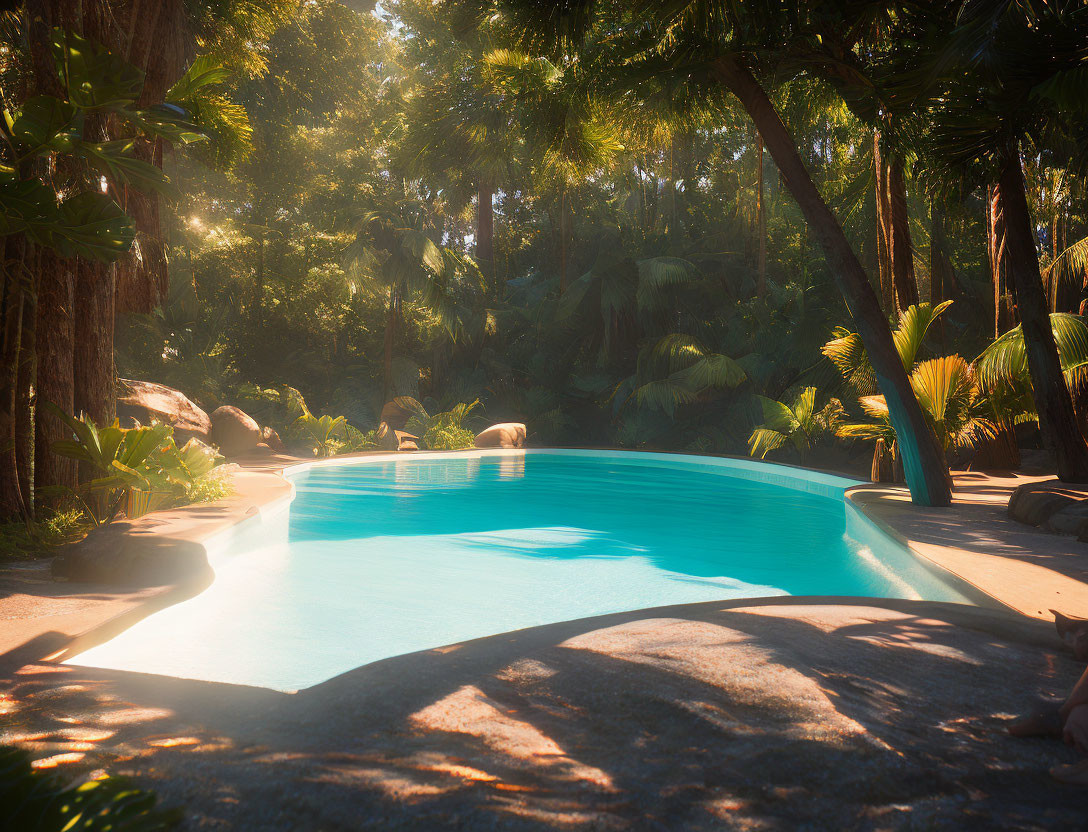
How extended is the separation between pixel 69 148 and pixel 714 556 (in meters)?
7.29

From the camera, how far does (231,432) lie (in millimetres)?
15383

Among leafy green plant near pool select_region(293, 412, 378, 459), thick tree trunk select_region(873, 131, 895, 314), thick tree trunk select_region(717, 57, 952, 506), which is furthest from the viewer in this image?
leafy green plant near pool select_region(293, 412, 378, 459)

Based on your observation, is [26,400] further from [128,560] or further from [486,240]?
[486,240]

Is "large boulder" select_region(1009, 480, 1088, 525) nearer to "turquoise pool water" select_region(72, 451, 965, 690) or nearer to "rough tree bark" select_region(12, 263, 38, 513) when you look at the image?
"turquoise pool water" select_region(72, 451, 965, 690)

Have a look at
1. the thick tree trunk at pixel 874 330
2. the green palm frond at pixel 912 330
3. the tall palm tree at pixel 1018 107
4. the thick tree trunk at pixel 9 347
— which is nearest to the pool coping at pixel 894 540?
the thick tree trunk at pixel 874 330

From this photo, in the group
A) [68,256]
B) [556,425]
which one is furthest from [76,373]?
[556,425]

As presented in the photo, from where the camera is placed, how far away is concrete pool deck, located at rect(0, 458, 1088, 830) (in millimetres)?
1928

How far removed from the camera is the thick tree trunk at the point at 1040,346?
26.2 ft

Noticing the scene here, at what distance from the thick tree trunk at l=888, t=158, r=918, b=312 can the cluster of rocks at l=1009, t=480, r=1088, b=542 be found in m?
3.33

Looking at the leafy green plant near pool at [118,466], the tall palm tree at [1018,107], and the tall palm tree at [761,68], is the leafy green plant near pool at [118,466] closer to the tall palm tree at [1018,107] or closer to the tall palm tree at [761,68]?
the tall palm tree at [761,68]

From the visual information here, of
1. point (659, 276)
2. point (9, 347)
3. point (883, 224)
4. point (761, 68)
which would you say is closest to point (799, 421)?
point (883, 224)

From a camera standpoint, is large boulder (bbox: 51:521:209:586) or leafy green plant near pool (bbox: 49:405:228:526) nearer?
large boulder (bbox: 51:521:209:586)

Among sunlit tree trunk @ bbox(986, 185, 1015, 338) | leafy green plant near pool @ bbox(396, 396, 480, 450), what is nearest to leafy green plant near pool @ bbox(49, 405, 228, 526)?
sunlit tree trunk @ bbox(986, 185, 1015, 338)

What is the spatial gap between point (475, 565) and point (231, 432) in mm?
9787
